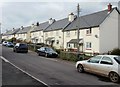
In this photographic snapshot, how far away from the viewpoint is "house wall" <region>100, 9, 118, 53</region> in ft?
124

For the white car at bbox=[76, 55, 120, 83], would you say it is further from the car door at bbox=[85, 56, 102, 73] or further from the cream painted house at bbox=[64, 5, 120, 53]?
the cream painted house at bbox=[64, 5, 120, 53]

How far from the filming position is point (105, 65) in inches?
511

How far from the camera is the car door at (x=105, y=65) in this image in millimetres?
12687

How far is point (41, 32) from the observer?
70.5m

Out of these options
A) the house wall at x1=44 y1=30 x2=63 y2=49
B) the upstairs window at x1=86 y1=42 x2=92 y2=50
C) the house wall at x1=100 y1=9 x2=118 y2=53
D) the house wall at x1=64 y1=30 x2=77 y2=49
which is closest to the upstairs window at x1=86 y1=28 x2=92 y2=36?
the upstairs window at x1=86 y1=42 x2=92 y2=50

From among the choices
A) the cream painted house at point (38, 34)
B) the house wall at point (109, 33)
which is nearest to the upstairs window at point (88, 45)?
the house wall at point (109, 33)

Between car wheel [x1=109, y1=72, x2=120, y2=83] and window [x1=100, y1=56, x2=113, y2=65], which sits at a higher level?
window [x1=100, y1=56, x2=113, y2=65]

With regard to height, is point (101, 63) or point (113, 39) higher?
point (113, 39)

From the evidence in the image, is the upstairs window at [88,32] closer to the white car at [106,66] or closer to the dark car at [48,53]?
the dark car at [48,53]

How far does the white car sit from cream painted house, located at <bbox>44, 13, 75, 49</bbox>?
38.3 m

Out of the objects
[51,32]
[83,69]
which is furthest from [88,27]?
[83,69]

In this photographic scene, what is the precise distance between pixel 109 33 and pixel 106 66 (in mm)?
26648

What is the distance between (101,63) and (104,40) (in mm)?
24956

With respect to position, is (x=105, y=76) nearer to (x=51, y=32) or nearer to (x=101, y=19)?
(x=101, y=19)
